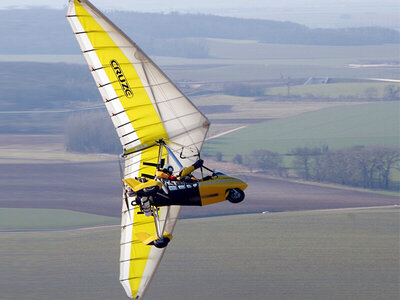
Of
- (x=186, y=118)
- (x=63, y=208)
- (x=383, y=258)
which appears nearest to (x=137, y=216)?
(x=186, y=118)

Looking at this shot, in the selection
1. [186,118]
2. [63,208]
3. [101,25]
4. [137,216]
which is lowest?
[63,208]

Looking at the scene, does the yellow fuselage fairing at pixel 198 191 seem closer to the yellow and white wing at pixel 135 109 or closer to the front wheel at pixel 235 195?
the front wheel at pixel 235 195

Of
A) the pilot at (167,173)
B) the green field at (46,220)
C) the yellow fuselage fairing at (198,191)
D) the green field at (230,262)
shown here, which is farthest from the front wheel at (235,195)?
the green field at (46,220)

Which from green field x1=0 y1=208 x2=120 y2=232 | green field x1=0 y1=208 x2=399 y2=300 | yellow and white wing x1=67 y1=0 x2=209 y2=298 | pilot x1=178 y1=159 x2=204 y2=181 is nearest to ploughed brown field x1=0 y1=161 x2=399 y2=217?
green field x1=0 y1=208 x2=120 y2=232

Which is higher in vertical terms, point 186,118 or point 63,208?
point 186,118

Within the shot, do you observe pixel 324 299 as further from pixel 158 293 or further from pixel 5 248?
pixel 5 248

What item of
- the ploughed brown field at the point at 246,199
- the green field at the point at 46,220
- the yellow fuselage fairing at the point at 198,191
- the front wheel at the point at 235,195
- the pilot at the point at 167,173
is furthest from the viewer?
the ploughed brown field at the point at 246,199
